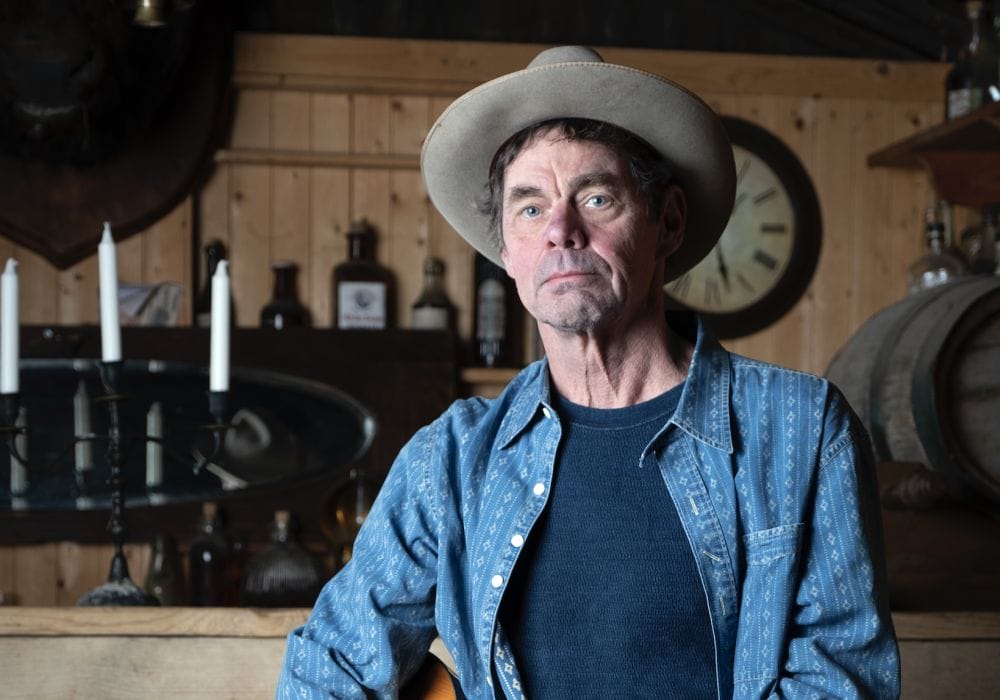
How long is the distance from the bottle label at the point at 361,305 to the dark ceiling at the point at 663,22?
0.74 metres

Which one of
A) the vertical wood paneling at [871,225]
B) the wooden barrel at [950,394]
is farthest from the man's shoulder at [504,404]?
the vertical wood paneling at [871,225]

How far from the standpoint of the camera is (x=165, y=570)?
3.04m

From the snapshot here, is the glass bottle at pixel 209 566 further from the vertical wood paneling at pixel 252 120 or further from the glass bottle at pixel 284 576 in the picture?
the vertical wood paneling at pixel 252 120

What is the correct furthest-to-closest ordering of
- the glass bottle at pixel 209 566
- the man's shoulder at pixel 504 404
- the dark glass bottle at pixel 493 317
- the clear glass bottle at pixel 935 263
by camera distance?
the dark glass bottle at pixel 493 317 < the clear glass bottle at pixel 935 263 < the glass bottle at pixel 209 566 < the man's shoulder at pixel 504 404

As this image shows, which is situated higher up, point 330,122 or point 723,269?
point 330,122

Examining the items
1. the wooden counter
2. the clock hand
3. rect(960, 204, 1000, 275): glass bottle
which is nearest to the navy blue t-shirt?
the wooden counter

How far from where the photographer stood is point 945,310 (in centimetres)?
241

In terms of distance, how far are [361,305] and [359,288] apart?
48 mm

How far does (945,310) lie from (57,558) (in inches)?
93.5

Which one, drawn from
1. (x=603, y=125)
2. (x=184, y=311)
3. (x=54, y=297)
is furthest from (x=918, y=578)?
(x=54, y=297)

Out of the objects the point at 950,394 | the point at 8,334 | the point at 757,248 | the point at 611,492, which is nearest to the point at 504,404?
the point at 611,492

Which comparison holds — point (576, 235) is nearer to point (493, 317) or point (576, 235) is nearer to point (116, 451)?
point (116, 451)

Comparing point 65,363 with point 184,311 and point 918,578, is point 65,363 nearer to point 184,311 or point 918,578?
point 184,311

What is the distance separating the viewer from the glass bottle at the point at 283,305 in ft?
11.5
